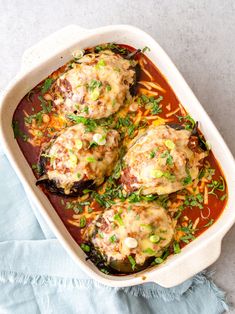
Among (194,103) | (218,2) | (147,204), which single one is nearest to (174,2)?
(218,2)

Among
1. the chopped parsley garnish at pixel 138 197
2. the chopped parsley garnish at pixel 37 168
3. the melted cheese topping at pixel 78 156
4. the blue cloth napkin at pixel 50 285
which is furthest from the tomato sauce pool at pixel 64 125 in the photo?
the blue cloth napkin at pixel 50 285

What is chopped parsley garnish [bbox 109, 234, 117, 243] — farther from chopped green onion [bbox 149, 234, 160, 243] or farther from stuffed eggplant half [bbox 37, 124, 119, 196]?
stuffed eggplant half [bbox 37, 124, 119, 196]

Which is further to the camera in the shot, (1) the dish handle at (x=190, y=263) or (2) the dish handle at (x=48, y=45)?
(2) the dish handle at (x=48, y=45)

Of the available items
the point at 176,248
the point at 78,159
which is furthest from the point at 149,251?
the point at 78,159

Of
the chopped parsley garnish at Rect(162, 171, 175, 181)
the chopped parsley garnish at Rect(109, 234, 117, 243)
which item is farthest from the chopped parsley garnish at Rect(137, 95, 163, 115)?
the chopped parsley garnish at Rect(109, 234, 117, 243)

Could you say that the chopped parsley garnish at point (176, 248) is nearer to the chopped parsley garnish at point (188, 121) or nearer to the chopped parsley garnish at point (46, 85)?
the chopped parsley garnish at point (188, 121)

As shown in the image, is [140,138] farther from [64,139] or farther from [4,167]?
[4,167]
